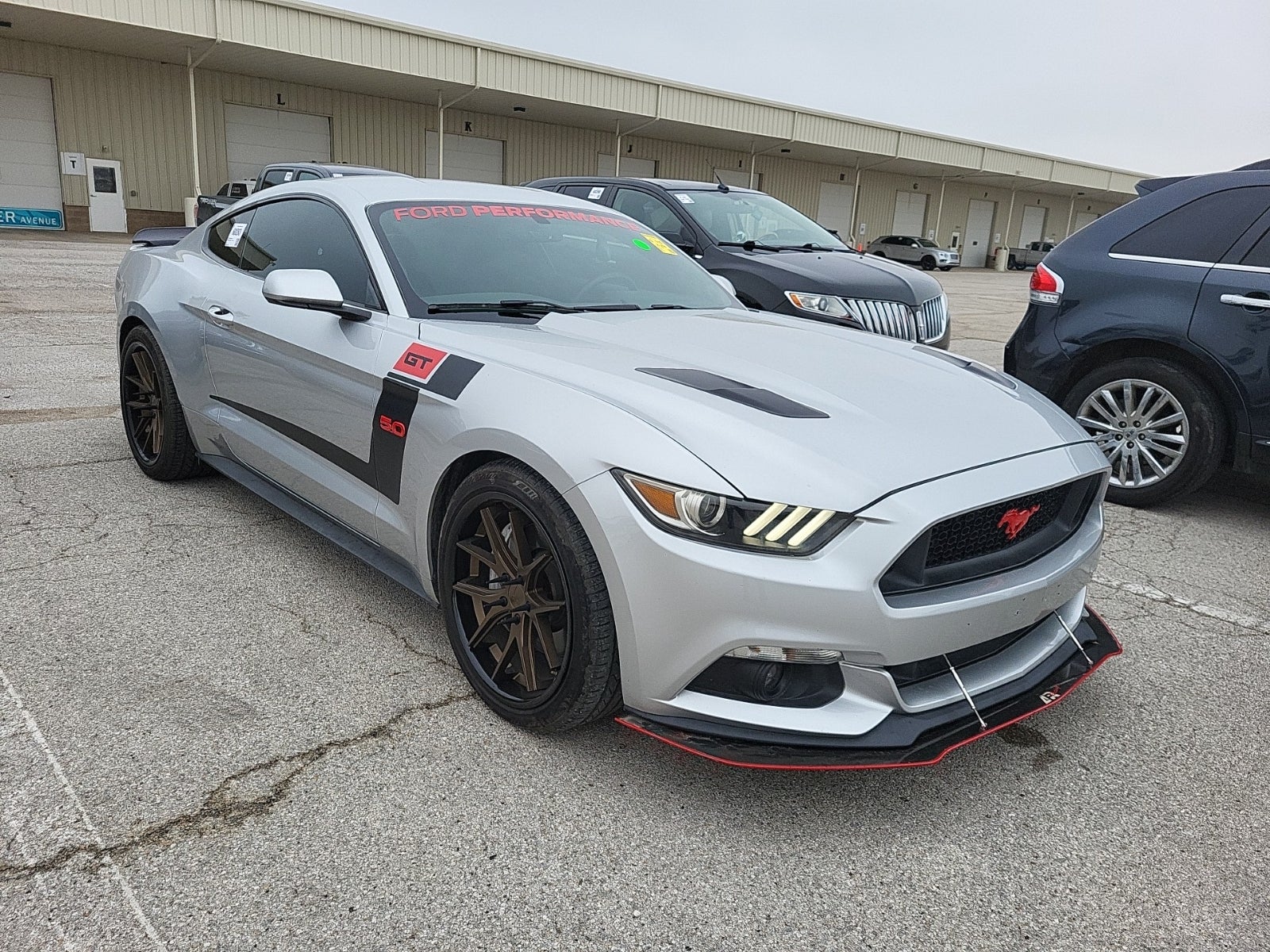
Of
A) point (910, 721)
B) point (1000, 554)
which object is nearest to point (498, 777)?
point (910, 721)

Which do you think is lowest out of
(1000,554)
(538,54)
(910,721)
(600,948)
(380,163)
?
(600,948)

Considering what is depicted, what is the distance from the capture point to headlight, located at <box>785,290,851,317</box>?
20.6 ft

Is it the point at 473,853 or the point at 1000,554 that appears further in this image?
the point at 1000,554

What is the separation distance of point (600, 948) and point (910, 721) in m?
0.83

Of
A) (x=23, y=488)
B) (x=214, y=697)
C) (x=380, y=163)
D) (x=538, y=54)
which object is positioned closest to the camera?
(x=214, y=697)

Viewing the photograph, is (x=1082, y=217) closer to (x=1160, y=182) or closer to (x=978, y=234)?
(x=978, y=234)

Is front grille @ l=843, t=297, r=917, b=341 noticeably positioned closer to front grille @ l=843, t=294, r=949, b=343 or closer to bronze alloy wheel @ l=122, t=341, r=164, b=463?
front grille @ l=843, t=294, r=949, b=343

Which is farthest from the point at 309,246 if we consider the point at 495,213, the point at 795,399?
the point at 795,399

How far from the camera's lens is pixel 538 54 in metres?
24.5

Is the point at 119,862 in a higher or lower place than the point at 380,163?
lower

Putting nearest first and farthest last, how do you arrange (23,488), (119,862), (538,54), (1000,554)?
(119,862) → (1000,554) → (23,488) → (538,54)

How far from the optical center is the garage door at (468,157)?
1088 inches

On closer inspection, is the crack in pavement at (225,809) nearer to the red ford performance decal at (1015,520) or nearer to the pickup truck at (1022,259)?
the red ford performance decal at (1015,520)

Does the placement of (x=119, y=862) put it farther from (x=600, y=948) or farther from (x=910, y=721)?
(x=910, y=721)
